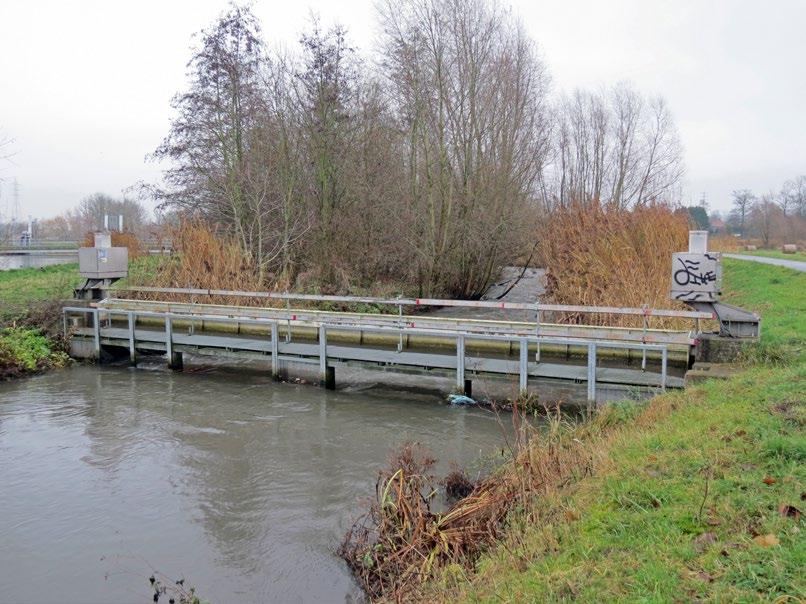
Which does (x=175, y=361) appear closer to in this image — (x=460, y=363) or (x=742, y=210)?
(x=460, y=363)

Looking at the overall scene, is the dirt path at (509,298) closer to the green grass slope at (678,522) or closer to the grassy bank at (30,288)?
the grassy bank at (30,288)

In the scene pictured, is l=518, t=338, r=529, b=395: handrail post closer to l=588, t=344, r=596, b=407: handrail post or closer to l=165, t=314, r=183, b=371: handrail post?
l=588, t=344, r=596, b=407: handrail post

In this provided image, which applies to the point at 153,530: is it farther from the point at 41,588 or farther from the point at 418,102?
the point at 418,102

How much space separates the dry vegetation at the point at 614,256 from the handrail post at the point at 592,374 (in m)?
3.05

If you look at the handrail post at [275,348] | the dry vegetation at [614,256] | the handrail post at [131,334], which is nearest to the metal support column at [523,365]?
the dry vegetation at [614,256]

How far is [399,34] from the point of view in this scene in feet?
76.1

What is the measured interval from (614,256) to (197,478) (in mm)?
11247

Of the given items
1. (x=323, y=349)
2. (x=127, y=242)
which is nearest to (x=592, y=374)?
(x=323, y=349)

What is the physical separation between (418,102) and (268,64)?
18.6 feet

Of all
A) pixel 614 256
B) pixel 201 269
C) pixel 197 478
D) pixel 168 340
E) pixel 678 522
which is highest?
pixel 614 256

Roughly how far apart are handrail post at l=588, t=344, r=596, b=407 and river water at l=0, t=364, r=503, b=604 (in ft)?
5.75

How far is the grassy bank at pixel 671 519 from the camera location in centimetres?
360

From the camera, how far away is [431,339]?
1302cm

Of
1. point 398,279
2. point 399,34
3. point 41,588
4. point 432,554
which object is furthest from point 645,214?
point 41,588
